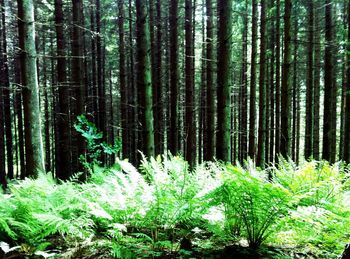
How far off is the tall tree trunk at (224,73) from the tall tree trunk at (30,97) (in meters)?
4.24

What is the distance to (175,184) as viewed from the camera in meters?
3.14

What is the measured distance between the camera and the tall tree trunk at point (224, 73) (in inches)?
278

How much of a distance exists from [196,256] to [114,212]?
3.22ft

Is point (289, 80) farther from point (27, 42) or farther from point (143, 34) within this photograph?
point (27, 42)

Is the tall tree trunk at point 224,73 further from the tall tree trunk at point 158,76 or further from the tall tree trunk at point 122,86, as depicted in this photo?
the tall tree trunk at point 158,76

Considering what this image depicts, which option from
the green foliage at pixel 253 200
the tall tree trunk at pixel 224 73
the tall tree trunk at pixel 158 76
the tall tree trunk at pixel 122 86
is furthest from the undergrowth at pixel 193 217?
the tall tree trunk at pixel 158 76

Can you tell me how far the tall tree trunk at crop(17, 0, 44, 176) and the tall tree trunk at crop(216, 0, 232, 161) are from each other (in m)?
4.24

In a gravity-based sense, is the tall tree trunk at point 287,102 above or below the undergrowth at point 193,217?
above

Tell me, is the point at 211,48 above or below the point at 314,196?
above

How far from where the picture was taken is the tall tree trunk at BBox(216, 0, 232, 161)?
707 centimetres

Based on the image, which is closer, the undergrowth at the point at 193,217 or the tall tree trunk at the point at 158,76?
the undergrowth at the point at 193,217

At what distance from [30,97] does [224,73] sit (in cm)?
448

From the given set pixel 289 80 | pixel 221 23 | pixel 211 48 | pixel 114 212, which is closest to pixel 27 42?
pixel 221 23

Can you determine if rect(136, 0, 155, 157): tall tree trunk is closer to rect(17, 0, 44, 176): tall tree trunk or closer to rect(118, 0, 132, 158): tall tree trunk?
rect(17, 0, 44, 176): tall tree trunk
